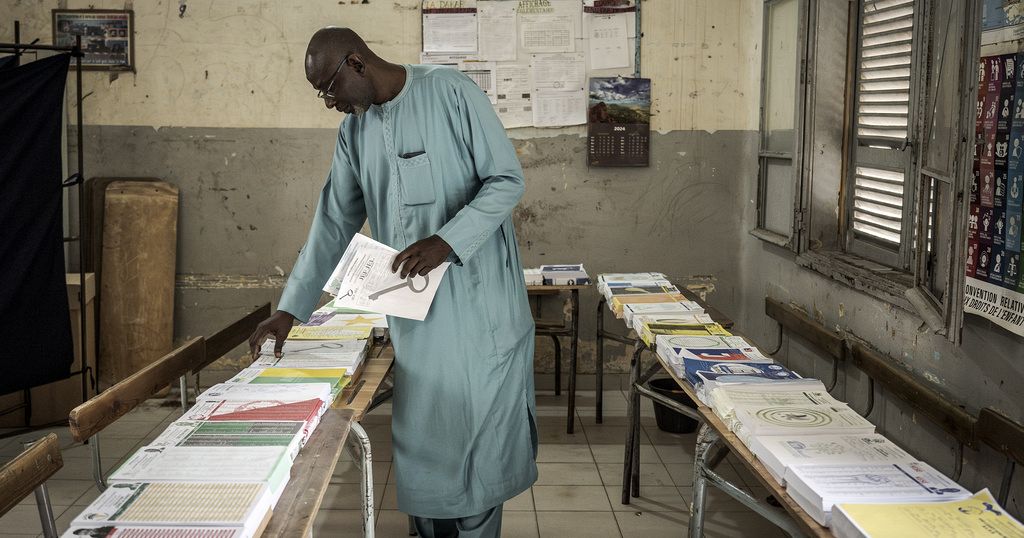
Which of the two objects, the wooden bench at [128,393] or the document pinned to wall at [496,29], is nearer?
the wooden bench at [128,393]

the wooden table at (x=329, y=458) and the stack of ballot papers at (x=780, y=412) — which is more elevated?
the stack of ballot papers at (x=780, y=412)

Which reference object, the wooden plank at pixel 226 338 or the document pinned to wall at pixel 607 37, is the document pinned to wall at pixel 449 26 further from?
the wooden plank at pixel 226 338

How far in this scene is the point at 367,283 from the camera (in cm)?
239

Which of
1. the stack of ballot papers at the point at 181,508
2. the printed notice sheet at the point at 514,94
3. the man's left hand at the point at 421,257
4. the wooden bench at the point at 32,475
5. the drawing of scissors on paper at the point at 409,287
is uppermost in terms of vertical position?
the printed notice sheet at the point at 514,94

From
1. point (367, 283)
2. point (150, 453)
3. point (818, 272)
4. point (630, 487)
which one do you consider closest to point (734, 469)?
point (630, 487)

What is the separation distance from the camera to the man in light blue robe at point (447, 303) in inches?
101

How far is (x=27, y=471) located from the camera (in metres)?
2.18

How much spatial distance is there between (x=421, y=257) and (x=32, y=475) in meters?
1.08

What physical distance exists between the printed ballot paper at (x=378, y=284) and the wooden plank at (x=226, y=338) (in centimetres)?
123

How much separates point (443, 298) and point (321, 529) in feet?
4.87

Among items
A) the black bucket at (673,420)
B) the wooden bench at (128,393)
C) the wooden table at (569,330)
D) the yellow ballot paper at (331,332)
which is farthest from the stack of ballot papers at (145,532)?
the black bucket at (673,420)

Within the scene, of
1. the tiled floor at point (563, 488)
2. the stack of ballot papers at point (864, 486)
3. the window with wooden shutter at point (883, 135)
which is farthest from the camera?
the tiled floor at point (563, 488)

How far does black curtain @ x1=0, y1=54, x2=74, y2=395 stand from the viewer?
13.8 ft

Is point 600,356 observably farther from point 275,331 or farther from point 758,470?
point 758,470
